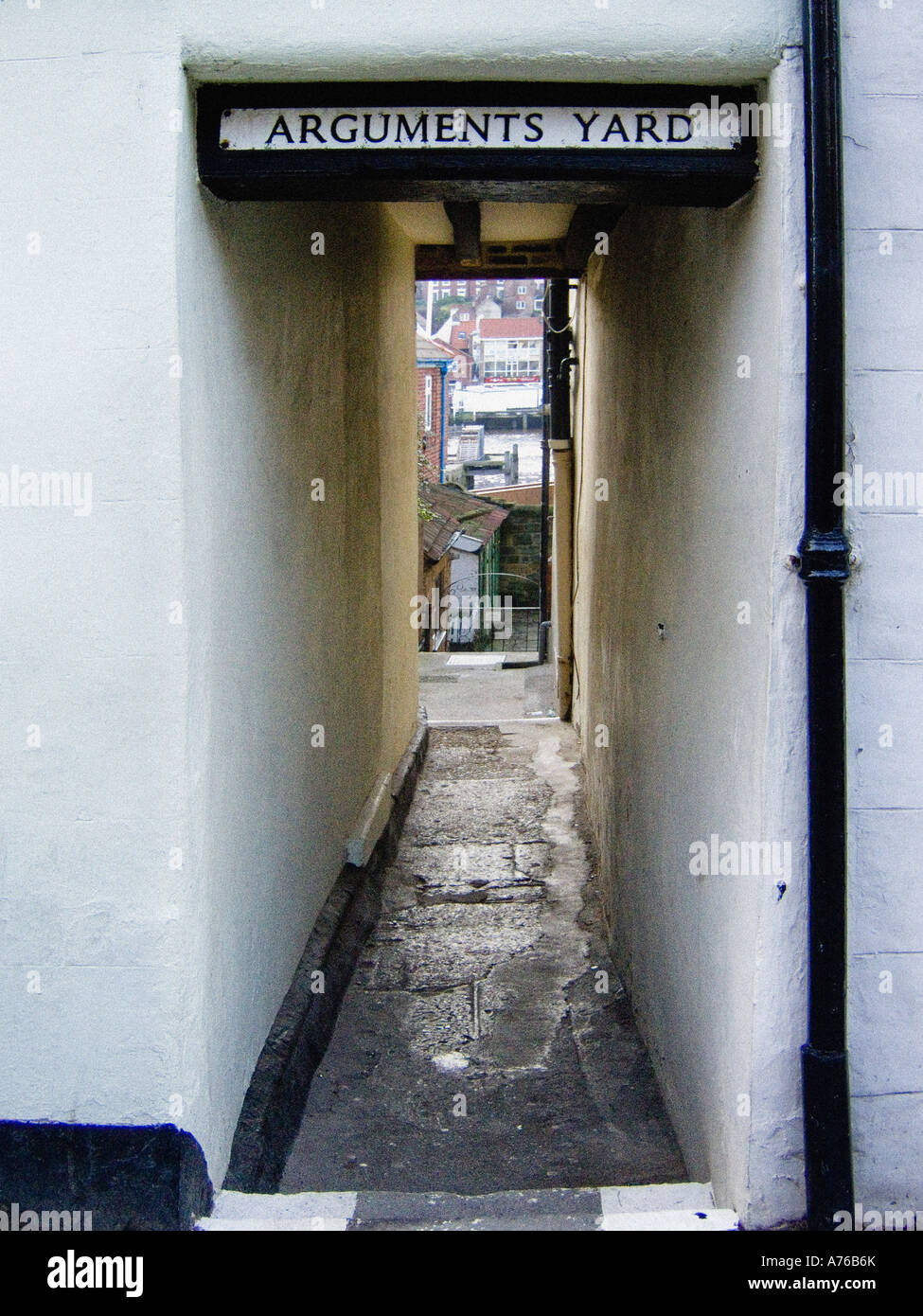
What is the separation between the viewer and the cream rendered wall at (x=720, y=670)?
280 centimetres

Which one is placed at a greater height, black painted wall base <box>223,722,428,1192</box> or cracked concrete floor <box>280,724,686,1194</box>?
black painted wall base <box>223,722,428,1192</box>

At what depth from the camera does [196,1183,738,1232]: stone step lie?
3.00 metres

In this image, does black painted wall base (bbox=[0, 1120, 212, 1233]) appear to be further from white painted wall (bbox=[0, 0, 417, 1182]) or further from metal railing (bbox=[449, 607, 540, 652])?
metal railing (bbox=[449, 607, 540, 652])

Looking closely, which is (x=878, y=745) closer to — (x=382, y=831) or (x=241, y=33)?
(x=241, y=33)

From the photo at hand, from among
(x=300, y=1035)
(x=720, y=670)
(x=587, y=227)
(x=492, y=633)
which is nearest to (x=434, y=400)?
(x=492, y=633)

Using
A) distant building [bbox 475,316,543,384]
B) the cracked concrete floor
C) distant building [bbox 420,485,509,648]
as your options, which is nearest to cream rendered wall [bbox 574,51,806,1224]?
the cracked concrete floor

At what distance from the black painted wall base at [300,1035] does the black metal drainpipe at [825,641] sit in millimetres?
1639

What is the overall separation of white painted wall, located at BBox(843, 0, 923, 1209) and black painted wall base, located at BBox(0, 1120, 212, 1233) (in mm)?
1795

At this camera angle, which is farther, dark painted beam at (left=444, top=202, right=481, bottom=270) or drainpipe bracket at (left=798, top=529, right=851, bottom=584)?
dark painted beam at (left=444, top=202, right=481, bottom=270)

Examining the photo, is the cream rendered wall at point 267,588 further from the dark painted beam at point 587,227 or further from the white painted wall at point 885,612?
the white painted wall at point 885,612

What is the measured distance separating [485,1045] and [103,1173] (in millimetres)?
2195

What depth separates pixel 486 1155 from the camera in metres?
3.97

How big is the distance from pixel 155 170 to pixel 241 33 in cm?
39

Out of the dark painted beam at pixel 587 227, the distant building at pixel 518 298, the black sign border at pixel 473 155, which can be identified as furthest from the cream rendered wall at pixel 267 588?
the distant building at pixel 518 298
